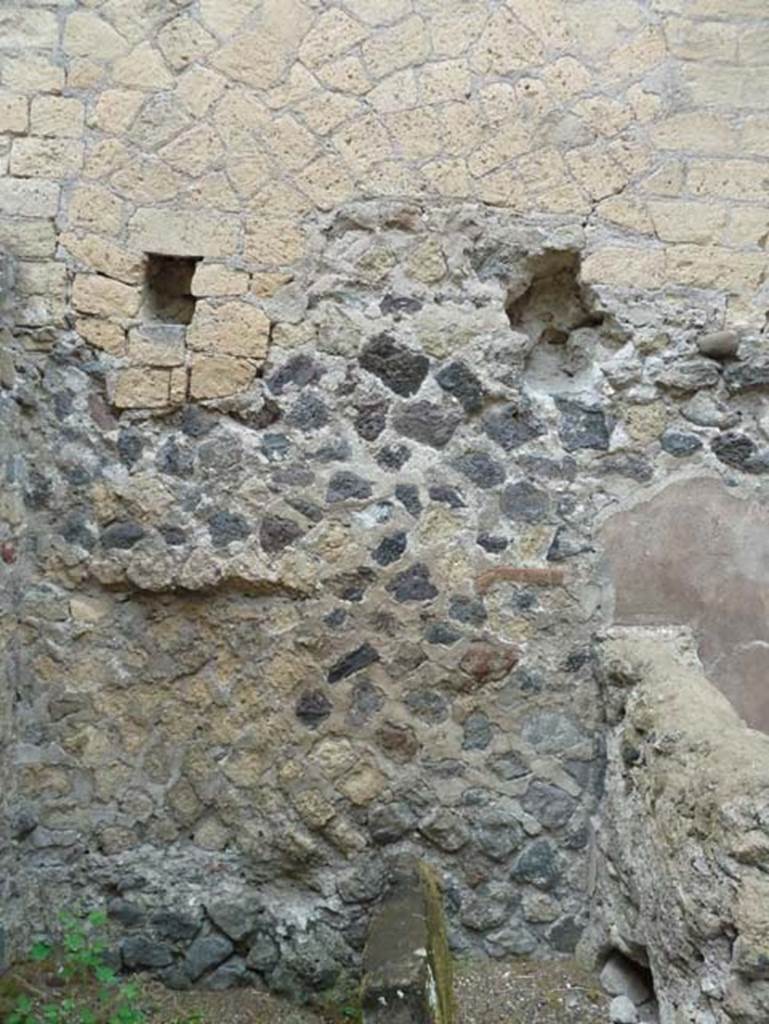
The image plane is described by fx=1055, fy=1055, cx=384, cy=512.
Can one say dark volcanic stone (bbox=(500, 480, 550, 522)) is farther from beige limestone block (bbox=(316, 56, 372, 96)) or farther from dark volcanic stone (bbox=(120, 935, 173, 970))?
dark volcanic stone (bbox=(120, 935, 173, 970))

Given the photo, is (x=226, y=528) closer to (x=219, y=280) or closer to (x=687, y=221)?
(x=219, y=280)

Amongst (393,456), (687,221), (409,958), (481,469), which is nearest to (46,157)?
(393,456)

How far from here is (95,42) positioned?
11.2ft

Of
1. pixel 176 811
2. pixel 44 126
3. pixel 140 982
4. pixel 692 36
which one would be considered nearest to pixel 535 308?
pixel 692 36

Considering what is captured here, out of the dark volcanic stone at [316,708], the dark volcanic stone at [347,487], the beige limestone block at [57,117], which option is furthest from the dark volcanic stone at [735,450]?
the beige limestone block at [57,117]

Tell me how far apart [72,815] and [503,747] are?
1.38 meters

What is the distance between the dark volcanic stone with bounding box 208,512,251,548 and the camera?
3289mm

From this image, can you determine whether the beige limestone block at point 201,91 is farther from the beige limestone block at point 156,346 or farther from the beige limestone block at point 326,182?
the beige limestone block at point 156,346

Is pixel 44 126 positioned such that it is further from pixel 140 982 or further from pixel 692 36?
pixel 140 982

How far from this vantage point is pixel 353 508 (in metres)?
3.30

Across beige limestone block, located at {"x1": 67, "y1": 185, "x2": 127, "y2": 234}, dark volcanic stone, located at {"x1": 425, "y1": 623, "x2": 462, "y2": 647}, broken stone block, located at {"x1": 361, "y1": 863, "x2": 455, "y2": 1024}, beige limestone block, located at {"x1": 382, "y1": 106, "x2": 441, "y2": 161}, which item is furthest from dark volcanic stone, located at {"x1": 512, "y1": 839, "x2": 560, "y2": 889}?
beige limestone block, located at {"x1": 67, "y1": 185, "x2": 127, "y2": 234}

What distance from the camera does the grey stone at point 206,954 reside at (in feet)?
10.7

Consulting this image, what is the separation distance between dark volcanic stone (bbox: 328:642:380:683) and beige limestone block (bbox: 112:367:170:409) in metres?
0.98

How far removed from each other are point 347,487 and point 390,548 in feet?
Answer: 0.77
